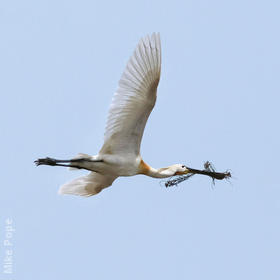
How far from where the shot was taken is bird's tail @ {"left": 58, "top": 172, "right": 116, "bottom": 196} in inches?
515

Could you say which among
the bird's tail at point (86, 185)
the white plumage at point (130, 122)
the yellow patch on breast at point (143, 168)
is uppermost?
the white plumage at point (130, 122)

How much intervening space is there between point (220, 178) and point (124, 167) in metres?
1.95

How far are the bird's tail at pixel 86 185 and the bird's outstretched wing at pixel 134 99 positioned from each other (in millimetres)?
1184

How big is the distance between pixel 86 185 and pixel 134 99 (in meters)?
2.55

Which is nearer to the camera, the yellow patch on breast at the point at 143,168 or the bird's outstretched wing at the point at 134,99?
the bird's outstretched wing at the point at 134,99

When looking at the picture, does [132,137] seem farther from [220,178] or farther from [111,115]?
[220,178]

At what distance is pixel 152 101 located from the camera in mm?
11383

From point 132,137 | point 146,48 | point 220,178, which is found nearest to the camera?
point 146,48

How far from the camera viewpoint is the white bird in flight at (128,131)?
11023 mm

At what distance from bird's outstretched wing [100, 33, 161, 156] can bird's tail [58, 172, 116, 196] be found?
118 centimetres

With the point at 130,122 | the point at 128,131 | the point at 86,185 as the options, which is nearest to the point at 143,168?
the point at 128,131

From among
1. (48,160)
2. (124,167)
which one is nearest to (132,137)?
(124,167)

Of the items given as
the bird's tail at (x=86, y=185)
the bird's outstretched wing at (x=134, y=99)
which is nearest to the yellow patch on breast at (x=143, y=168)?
the bird's outstretched wing at (x=134, y=99)

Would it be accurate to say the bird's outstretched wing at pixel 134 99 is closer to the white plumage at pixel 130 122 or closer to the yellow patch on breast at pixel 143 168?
the white plumage at pixel 130 122
